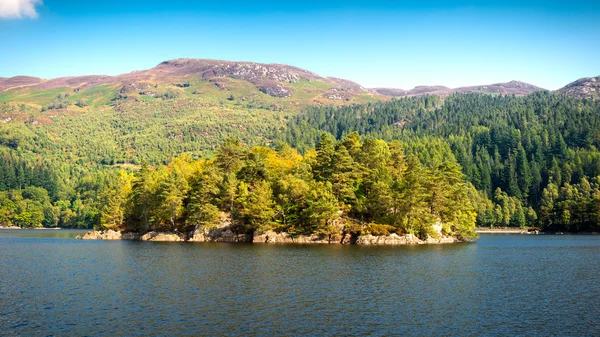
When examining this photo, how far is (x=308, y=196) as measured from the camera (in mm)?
112500

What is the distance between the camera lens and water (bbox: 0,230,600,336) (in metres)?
36.7

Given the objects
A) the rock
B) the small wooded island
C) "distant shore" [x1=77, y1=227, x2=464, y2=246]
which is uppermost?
the small wooded island

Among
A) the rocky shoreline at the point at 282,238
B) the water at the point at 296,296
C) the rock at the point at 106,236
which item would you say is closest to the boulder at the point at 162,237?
the rocky shoreline at the point at 282,238

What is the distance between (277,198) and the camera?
391ft

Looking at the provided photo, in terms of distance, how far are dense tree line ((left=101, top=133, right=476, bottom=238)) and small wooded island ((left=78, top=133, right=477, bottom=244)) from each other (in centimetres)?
25

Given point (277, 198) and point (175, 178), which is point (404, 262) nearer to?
point (277, 198)

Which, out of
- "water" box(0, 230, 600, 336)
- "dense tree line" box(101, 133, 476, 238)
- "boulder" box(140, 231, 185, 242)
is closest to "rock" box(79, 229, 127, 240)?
"dense tree line" box(101, 133, 476, 238)

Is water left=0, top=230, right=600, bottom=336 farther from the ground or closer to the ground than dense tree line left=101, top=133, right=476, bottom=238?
closer to the ground

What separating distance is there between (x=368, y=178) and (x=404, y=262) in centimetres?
4727

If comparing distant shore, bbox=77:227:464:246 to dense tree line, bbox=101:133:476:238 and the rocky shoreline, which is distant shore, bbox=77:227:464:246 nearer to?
the rocky shoreline

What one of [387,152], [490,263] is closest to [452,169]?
[387,152]

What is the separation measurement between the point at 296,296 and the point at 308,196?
65.0m

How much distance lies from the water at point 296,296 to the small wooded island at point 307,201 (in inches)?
1227

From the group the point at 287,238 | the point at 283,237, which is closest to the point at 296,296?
the point at 287,238
